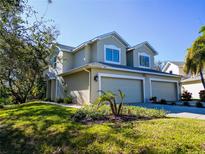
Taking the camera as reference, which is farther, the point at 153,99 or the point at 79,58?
the point at 79,58

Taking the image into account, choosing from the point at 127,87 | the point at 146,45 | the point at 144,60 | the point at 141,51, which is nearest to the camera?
the point at 127,87

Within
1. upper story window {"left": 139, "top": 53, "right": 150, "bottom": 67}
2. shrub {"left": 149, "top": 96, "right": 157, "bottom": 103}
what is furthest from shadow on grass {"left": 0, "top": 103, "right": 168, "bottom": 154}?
upper story window {"left": 139, "top": 53, "right": 150, "bottom": 67}

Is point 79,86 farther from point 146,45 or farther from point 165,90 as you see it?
point 146,45

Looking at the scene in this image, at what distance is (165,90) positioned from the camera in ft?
64.8

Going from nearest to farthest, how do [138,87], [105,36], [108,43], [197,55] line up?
[138,87] < [105,36] < [108,43] < [197,55]

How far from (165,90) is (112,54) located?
727cm

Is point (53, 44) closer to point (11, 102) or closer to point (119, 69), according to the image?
point (119, 69)

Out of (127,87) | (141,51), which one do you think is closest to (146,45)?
(141,51)

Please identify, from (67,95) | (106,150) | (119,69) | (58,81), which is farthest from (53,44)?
(106,150)

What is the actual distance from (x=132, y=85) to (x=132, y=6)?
7361 mm

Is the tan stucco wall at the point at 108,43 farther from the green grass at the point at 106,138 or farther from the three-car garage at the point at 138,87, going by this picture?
the green grass at the point at 106,138

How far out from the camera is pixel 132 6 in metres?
12.4

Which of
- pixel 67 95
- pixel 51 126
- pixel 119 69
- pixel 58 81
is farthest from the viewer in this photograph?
pixel 58 81

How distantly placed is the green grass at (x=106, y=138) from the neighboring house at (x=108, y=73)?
25.6 feet
